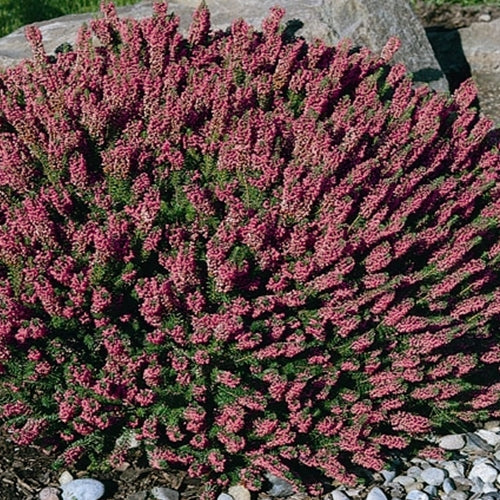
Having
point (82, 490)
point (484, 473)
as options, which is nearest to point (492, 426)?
point (484, 473)

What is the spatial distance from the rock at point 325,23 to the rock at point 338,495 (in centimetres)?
229

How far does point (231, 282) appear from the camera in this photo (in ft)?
10.3

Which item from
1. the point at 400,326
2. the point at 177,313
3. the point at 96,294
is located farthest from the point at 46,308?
the point at 400,326

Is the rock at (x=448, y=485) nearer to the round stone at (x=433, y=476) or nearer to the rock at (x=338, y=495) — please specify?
the round stone at (x=433, y=476)

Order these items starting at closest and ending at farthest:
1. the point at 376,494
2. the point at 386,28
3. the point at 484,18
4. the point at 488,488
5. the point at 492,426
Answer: the point at 376,494
the point at 488,488
the point at 492,426
the point at 386,28
the point at 484,18

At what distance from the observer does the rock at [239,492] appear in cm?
329

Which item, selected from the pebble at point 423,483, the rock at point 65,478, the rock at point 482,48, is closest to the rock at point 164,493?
the pebble at point 423,483

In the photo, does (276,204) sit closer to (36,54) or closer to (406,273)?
(406,273)

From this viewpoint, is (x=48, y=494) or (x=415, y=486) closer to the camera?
(x=48, y=494)

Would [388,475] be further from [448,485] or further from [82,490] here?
[82,490]

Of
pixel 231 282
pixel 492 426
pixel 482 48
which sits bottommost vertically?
pixel 492 426

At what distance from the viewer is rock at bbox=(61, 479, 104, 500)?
3262 mm

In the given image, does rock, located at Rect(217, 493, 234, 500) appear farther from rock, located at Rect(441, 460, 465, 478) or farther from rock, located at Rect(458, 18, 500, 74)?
rock, located at Rect(458, 18, 500, 74)

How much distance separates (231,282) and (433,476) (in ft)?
3.50
